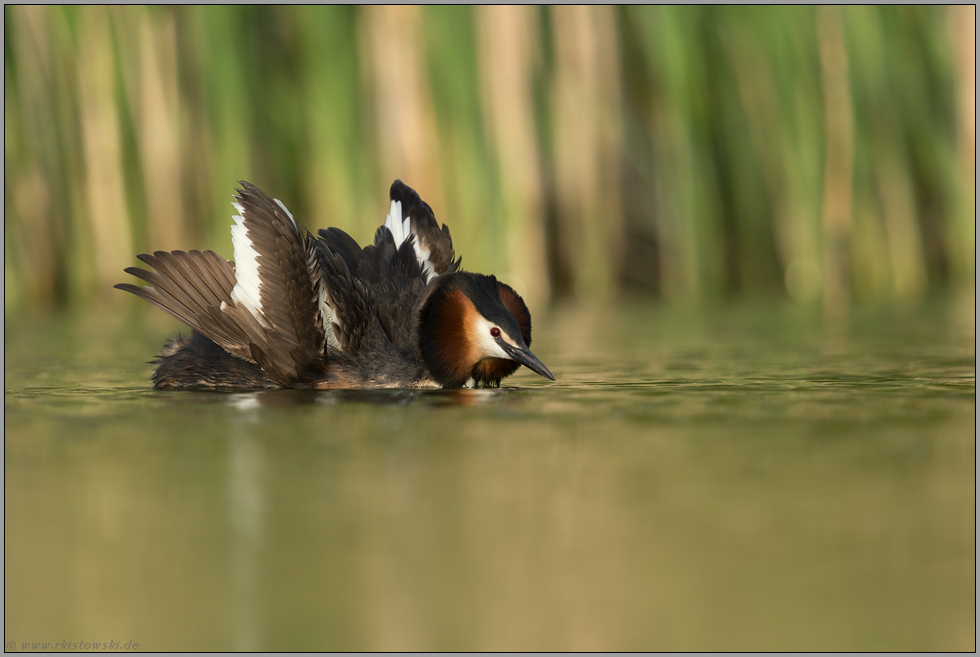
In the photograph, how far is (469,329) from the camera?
5.39 m

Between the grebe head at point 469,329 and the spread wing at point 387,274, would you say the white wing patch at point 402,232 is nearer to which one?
the spread wing at point 387,274

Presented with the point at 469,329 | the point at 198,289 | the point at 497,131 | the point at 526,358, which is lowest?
the point at 526,358

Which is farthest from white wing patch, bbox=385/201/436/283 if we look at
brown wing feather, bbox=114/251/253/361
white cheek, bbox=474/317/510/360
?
brown wing feather, bbox=114/251/253/361

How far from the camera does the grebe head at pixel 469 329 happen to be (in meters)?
5.32

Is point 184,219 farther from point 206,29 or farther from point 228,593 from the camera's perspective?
point 228,593

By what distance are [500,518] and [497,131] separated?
7.19 meters

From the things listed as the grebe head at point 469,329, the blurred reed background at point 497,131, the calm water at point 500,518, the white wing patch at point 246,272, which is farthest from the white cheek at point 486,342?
the blurred reed background at point 497,131

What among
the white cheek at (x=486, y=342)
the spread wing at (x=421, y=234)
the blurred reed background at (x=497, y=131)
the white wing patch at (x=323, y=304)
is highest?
the blurred reed background at (x=497, y=131)

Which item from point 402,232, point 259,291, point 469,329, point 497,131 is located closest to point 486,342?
point 469,329

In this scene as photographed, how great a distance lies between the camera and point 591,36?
9883 millimetres

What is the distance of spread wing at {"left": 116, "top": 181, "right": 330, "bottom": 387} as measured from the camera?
16.9ft

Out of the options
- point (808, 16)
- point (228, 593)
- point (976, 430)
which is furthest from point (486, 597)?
point (808, 16)

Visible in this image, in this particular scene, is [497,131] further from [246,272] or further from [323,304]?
[246,272]

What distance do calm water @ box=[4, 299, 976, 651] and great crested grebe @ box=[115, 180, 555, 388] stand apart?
0.29m
